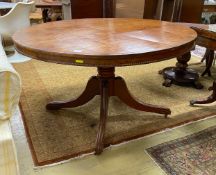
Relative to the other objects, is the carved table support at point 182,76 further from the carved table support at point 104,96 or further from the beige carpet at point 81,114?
the carved table support at point 104,96

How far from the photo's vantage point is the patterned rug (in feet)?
4.33

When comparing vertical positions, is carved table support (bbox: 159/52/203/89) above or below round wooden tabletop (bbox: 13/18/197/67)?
below

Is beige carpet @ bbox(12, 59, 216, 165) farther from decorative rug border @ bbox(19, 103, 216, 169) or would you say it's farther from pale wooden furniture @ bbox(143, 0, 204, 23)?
pale wooden furniture @ bbox(143, 0, 204, 23)

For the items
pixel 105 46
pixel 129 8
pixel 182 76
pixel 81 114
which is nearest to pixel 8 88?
pixel 105 46

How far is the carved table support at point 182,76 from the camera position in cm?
231

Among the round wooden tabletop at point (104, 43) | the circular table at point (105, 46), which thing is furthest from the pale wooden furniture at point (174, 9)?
the round wooden tabletop at point (104, 43)

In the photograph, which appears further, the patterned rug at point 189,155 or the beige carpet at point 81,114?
the beige carpet at point 81,114

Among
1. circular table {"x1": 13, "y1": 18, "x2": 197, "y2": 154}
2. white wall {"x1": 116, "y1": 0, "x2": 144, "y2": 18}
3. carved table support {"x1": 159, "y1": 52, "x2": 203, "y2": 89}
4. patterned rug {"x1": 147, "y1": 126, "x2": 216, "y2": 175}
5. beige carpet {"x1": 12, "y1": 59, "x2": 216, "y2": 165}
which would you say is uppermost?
circular table {"x1": 13, "y1": 18, "x2": 197, "y2": 154}

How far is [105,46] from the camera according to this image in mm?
1139

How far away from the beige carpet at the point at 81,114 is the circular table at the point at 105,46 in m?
0.11

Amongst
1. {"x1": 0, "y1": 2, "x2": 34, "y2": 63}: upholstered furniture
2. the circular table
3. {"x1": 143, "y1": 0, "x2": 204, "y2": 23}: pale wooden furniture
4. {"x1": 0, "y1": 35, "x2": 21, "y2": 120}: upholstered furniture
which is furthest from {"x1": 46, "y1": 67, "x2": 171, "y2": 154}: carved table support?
{"x1": 143, "y1": 0, "x2": 204, "y2": 23}: pale wooden furniture

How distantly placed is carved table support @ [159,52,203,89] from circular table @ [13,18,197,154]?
0.66 meters

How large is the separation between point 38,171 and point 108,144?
0.44 meters

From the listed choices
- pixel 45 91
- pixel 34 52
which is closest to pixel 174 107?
pixel 45 91
